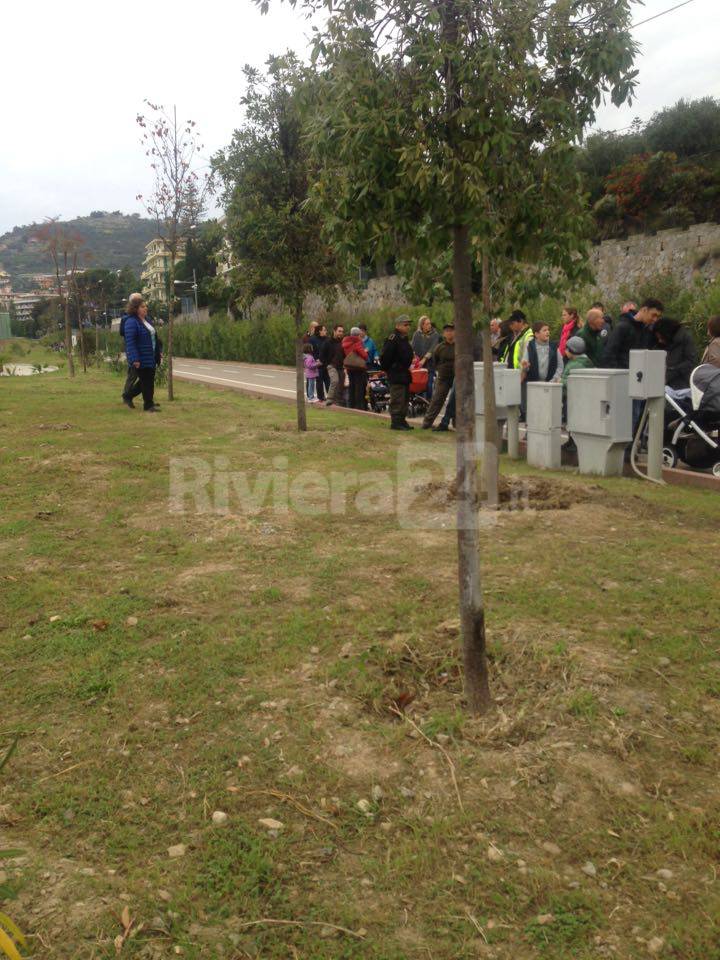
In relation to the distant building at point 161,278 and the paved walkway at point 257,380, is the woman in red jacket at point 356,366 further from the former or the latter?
the distant building at point 161,278

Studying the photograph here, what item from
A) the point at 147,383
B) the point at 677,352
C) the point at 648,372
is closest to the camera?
the point at 648,372

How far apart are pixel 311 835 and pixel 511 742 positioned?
3.57 ft

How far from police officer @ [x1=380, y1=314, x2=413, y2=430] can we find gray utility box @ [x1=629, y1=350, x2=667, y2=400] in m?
4.99

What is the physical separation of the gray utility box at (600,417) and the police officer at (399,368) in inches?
160

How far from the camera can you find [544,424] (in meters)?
10.4

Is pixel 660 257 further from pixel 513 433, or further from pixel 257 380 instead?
pixel 513 433

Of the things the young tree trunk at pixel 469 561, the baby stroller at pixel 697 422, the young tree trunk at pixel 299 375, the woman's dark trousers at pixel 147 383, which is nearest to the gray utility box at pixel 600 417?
the baby stroller at pixel 697 422

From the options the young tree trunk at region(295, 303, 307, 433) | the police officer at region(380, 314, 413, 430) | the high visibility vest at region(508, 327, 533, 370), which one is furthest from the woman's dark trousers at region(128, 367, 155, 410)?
the high visibility vest at region(508, 327, 533, 370)

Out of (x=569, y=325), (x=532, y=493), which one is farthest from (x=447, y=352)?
(x=532, y=493)

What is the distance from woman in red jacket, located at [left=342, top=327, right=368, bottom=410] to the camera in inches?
669

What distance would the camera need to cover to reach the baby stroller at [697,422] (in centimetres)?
936

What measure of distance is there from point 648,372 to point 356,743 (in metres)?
6.58

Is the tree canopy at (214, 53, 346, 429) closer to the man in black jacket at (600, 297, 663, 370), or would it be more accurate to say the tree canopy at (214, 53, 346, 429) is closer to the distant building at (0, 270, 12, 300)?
the man in black jacket at (600, 297, 663, 370)

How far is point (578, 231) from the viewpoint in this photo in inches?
162
